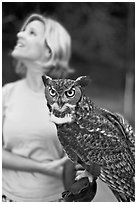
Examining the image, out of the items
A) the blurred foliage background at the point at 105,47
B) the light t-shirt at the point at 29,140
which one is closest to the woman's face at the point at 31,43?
the light t-shirt at the point at 29,140

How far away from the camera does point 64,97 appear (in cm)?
56

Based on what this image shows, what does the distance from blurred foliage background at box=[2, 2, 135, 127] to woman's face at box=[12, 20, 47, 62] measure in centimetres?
99

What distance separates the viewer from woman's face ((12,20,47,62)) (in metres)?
0.88

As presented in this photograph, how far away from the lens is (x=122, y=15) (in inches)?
85.2

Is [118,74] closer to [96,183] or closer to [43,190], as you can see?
[43,190]

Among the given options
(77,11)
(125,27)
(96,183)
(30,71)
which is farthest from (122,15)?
(96,183)

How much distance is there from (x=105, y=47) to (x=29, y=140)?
1.58 m

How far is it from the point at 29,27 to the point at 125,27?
1.46 m

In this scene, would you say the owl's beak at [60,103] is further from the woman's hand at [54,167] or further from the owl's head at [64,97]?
the woman's hand at [54,167]

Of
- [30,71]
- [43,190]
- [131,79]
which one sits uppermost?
[131,79]

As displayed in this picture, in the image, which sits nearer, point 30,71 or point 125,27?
point 30,71

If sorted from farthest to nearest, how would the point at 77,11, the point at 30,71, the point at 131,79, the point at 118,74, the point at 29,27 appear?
the point at 118,74 → the point at 131,79 → the point at 77,11 → the point at 30,71 → the point at 29,27

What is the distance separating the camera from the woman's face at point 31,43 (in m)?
0.88

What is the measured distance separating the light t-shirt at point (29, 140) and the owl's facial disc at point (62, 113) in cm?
37
